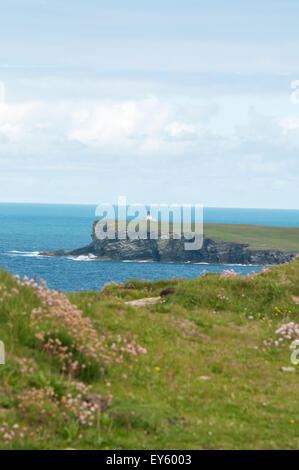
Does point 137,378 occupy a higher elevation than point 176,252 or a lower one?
higher

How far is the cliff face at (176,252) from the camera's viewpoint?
173 m

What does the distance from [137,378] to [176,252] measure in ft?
543

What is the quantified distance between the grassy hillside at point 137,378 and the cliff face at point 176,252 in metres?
157

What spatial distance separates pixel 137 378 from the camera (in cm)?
1087

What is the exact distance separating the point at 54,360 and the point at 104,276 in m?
111

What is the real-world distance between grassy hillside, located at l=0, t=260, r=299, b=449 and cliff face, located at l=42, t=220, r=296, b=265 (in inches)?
6181

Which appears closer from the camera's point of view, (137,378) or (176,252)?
(137,378)

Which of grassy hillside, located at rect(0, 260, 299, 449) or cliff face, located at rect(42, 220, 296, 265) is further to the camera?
cliff face, located at rect(42, 220, 296, 265)

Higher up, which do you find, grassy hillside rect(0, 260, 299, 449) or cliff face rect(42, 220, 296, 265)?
grassy hillside rect(0, 260, 299, 449)

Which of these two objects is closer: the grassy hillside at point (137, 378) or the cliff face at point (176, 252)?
the grassy hillside at point (137, 378)

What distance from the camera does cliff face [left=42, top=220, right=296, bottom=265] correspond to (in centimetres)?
17275
